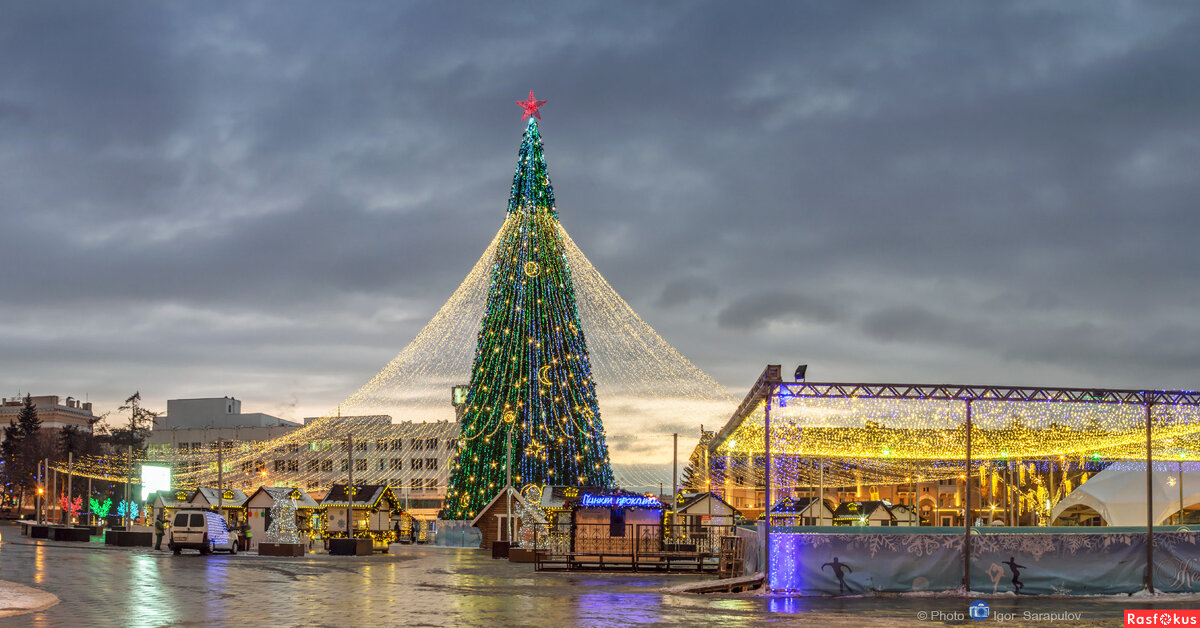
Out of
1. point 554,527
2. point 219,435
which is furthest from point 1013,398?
point 219,435

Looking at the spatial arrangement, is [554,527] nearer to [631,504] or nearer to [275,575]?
[631,504]

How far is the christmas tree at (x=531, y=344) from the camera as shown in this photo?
50344mm

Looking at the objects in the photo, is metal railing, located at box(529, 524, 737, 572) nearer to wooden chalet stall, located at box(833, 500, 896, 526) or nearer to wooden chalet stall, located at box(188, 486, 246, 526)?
wooden chalet stall, located at box(833, 500, 896, 526)

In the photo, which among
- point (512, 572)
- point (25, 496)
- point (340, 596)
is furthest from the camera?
point (25, 496)

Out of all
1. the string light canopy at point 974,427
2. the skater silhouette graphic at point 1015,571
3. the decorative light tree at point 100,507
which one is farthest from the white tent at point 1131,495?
Answer: the decorative light tree at point 100,507

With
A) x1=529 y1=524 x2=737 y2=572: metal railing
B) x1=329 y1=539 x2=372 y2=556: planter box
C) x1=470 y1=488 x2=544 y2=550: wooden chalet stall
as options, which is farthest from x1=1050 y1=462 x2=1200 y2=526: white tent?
x1=329 y1=539 x2=372 y2=556: planter box

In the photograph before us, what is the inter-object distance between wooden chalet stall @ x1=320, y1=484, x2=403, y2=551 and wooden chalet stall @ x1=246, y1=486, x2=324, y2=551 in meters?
0.92

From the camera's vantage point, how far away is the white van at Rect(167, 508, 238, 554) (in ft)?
141

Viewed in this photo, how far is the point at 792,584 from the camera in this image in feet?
83.7

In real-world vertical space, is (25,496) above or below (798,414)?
below

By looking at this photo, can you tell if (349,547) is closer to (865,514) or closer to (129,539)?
(129,539)

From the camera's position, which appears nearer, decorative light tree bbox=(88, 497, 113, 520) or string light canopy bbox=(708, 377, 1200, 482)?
string light canopy bbox=(708, 377, 1200, 482)

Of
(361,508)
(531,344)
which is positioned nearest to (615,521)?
(531,344)

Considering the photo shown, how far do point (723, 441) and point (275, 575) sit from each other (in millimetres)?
19015
